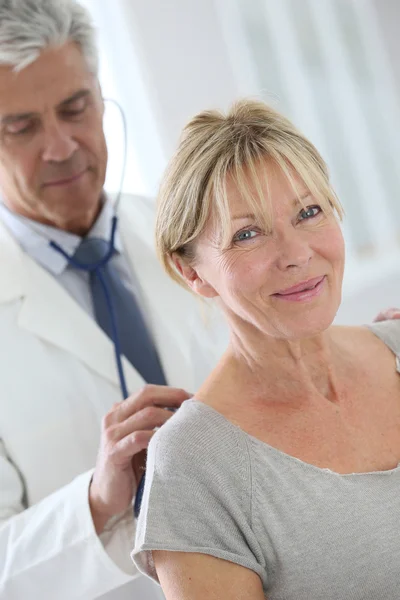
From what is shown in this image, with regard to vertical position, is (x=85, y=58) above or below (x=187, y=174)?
above

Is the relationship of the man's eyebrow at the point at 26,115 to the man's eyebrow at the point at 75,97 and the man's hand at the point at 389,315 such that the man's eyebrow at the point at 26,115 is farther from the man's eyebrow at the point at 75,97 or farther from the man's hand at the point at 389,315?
the man's hand at the point at 389,315

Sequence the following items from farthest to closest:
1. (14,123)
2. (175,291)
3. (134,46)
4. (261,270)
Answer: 1. (134,46)
2. (175,291)
3. (14,123)
4. (261,270)

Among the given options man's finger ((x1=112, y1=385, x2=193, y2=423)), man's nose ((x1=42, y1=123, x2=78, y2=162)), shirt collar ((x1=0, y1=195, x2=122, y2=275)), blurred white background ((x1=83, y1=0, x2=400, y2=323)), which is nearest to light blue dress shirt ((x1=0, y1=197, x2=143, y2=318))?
shirt collar ((x1=0, y1=195, x2=122, y2=275))

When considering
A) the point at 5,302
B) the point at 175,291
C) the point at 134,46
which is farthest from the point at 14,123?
the point at 134,46

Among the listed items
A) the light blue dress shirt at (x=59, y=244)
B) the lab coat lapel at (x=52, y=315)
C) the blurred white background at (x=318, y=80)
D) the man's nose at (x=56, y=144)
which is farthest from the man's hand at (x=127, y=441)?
the blurred white background at (x=318, y=80)

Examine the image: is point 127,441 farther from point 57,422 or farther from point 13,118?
point 13,118

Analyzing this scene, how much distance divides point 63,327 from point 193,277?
403mm

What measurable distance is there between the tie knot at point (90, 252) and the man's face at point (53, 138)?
5 centimetres

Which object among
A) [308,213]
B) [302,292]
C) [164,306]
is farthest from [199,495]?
[164,306]

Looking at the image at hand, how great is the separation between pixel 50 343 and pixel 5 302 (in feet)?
0.40

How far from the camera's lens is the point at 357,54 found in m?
4.29

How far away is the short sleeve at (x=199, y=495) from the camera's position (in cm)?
107

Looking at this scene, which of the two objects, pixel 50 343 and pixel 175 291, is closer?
pixel 50 343

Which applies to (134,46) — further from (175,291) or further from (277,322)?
(277,322)
